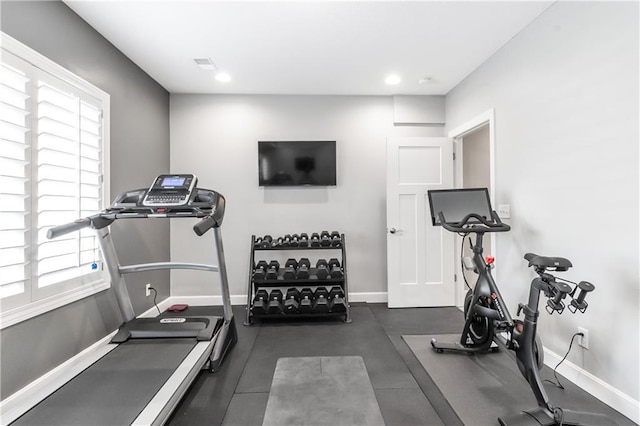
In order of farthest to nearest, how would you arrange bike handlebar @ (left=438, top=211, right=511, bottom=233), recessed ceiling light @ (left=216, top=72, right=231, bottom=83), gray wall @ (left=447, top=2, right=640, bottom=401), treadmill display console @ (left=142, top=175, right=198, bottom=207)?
recessed ceiling light @ (left=216, top=72, right=231, bottom=83), bike handlebar @ (left=438, top=211, right=511, bottom=233), treadmill display console @ (left=142, top=175, right=198, bottom=207), gray wall @ (left=447, top=2, right=640, bottom=401)

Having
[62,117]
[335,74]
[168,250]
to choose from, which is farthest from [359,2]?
[168,250]

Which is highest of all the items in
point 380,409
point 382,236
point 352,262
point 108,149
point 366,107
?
point 366,107

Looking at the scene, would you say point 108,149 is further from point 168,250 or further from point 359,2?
point 359,2

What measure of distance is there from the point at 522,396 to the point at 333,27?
10.2 feet

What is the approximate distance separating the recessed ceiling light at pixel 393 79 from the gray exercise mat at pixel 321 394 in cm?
301

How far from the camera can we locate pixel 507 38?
106 inches

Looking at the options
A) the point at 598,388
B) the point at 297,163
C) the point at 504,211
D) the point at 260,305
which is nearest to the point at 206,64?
the point at 297,163

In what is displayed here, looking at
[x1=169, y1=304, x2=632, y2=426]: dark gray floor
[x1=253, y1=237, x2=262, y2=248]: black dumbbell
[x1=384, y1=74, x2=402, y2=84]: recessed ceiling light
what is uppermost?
[x1=384, y1=74, x2=402, y2=84]: recessed ceiling light

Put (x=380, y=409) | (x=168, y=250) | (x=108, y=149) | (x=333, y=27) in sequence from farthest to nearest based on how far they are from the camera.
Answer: (x=168, y=250) < (x=108, y=149) < (x=333, y=27) < (x=380, y=409)

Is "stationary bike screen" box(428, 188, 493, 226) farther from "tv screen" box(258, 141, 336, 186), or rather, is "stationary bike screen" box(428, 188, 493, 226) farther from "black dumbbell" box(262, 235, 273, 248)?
"black dumbbell" box(262, 235, 273, 248)

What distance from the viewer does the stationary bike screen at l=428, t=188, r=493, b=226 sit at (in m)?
2.48

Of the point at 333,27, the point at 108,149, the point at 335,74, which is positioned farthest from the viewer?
the point at 335,74

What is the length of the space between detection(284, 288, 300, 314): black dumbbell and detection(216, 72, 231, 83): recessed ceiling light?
2.59 meters

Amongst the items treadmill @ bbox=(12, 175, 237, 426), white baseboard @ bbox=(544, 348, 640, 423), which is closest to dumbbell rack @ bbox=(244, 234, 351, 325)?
treadmill @ bbox=(12, 175, 237, 426)
